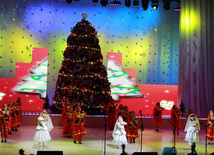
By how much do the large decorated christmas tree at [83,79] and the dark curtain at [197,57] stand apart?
4.48 meters

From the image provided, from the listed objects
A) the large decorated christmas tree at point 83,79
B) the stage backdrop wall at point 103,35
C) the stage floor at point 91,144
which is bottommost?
the stage floor at point 91,144

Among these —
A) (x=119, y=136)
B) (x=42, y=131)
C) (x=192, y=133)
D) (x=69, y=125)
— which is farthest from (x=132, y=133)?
(x=42, y=131)

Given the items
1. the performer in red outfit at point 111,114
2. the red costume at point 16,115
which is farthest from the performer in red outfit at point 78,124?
the performer in red outfit at point 111,114

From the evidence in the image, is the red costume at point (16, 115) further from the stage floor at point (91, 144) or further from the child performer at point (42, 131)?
the child performer at point (42, 131)

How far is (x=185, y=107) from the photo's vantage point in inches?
628

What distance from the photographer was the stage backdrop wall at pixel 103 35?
15.6 meters

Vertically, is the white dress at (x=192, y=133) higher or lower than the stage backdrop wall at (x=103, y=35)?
lower

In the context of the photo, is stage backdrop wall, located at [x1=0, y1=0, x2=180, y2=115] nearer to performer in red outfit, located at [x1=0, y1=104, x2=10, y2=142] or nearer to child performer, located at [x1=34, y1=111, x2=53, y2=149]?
performer in red outfit, located at [x1=0, y1=104, x2=10, y2=142]

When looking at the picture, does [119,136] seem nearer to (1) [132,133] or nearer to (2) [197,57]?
(1) [132,133]

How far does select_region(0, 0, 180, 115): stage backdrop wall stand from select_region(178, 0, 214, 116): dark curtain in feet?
3.35

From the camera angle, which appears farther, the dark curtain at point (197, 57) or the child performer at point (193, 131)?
the dark curtain at point (197, 57)

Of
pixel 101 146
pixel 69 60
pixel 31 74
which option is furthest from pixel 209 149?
pixel 31 74

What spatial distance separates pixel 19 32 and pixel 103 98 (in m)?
5.46

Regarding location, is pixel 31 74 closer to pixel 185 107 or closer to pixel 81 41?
pixel 81 41
